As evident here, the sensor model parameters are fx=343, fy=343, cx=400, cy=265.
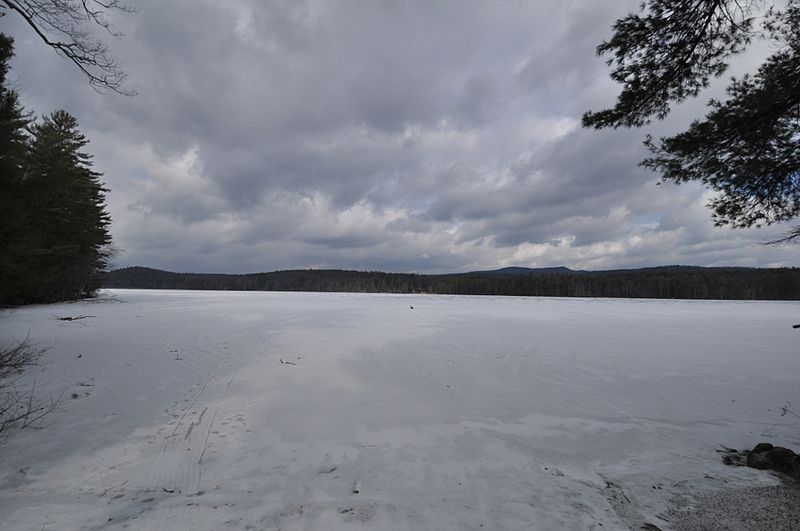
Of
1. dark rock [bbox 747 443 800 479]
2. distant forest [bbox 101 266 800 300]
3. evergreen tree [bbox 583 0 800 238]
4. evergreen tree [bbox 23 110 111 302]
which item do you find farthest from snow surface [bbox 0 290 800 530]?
distant forest [bbox 101 266 800 300]

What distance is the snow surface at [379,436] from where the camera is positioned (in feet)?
11.0

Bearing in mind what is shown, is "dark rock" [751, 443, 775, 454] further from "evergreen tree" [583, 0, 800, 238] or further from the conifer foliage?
the conifer foliage

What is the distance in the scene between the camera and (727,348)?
1214cm

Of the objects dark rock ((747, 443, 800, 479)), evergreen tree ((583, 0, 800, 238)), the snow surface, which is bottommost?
the snow surface

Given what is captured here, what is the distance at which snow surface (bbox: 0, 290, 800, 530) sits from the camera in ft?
11.0

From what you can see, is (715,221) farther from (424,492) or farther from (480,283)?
(480,283)

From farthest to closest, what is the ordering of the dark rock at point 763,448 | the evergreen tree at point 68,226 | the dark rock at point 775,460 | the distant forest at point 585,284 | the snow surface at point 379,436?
the distant forest at point 585,284 < the evergreen tree at point 68,226 < the dark rock at point 763,448 < the dark rock at point 775,460 < the snow surface at point 379,436

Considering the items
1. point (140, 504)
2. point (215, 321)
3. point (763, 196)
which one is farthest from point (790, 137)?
point (215, 321)

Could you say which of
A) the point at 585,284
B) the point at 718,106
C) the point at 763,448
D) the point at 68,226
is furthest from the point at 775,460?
the point at 585,284

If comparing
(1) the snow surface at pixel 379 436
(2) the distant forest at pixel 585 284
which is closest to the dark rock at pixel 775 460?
(1) the snow surface at pixel 379 436

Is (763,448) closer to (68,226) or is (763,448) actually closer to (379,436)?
(379,436)

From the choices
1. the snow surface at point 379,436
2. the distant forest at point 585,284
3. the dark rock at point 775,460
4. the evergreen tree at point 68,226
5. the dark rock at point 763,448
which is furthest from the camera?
the distant forest at point 585,284

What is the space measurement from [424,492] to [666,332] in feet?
57.4

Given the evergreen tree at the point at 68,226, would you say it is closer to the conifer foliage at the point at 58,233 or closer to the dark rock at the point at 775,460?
the conifer foliage at the point at 58,233
